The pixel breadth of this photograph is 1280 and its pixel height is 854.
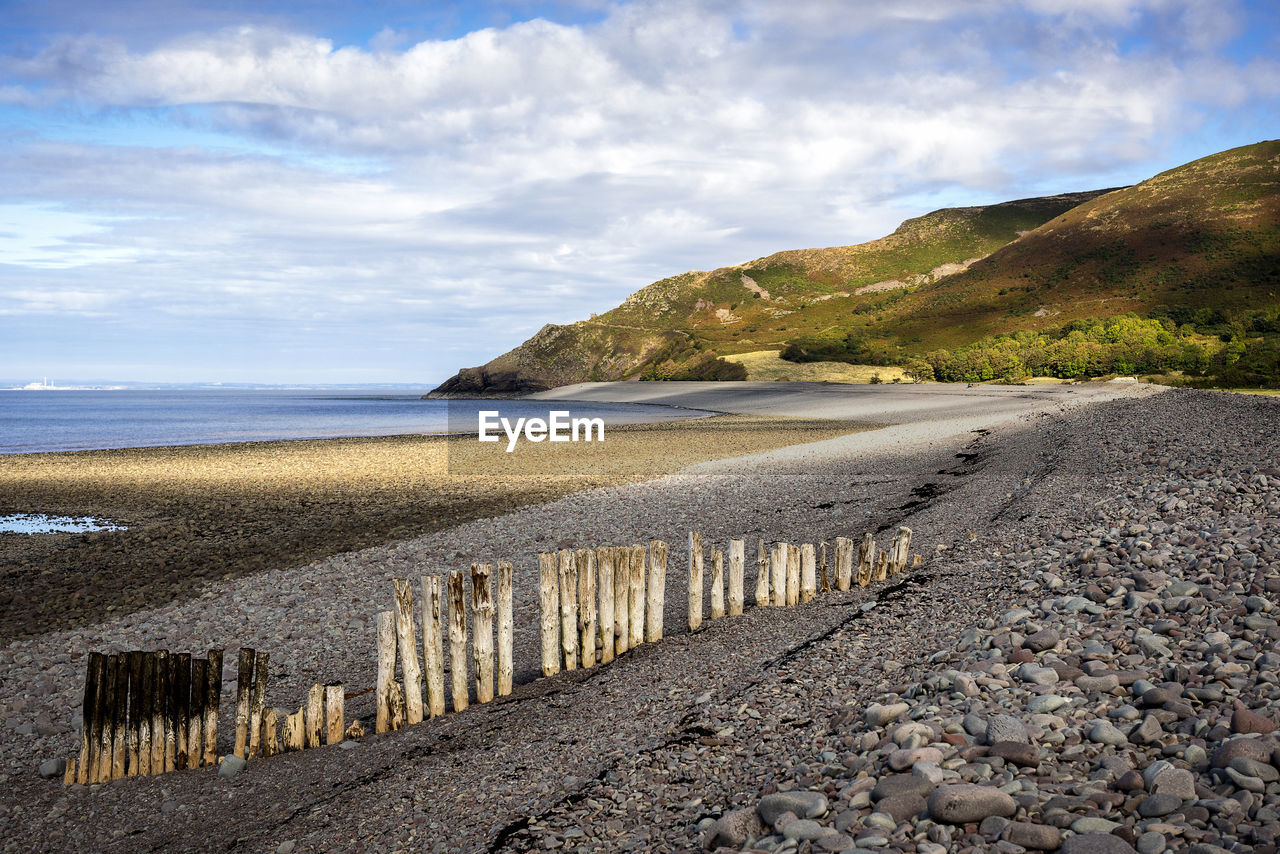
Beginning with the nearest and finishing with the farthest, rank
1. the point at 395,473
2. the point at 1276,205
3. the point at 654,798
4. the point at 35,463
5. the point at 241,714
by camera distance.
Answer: the point at 654,798, the point at 241,714, the point at 395,473, the point at 35,463, the point at 1276,205

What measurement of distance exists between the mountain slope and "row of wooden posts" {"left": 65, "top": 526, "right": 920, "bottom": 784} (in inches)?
3597

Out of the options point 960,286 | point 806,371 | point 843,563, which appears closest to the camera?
point 843,563

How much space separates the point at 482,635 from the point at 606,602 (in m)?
1.31

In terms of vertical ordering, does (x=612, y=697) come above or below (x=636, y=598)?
below

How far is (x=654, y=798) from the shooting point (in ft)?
16.5

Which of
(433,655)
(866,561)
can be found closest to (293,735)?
(433,655)

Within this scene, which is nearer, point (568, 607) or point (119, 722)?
point (119, 722)

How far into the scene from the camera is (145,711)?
269 inches

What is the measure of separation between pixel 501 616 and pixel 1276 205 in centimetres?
13995

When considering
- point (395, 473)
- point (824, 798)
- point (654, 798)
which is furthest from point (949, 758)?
point (395, 473)

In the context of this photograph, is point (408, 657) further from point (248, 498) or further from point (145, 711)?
point (248, 498)

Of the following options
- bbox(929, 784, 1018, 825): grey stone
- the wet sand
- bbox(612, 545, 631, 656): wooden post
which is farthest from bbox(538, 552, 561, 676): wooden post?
the wet sand

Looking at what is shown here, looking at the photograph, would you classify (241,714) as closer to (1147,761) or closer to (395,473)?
(1147,761)

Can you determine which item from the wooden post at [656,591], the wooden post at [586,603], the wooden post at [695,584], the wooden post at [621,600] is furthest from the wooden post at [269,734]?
the wooden post at [695,584]
